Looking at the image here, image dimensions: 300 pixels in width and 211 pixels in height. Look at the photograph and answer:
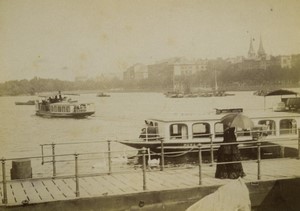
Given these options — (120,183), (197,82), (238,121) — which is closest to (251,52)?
(197,82)

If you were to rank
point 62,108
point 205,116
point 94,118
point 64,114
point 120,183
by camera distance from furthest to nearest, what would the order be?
point 205,116 < point 64,114 < point 94,118 < point 62,108 < point 120,183

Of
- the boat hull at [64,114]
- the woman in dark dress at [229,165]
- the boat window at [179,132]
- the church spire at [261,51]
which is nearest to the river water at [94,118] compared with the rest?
the boat hull at [64,114]

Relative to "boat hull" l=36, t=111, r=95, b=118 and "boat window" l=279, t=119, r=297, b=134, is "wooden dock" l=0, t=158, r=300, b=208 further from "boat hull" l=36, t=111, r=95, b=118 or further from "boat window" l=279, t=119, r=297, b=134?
"boat window" l=279, t=119, r=297, b=134

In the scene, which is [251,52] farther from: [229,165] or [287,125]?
[287,125]

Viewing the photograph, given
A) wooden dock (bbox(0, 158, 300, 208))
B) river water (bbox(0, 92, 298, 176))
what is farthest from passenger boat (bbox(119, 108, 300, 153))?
wooden dock (bbox(0, 158, 300, 208))

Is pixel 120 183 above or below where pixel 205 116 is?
below

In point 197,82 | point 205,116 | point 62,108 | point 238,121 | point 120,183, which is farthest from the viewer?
point 205,116

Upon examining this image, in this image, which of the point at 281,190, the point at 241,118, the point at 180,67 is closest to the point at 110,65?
the point at 180,67
